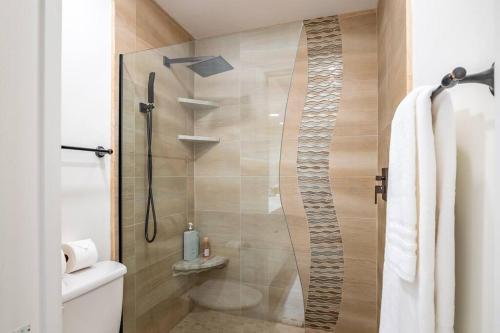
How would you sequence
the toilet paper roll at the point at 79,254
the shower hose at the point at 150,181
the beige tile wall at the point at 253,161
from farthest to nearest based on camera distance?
1. the shower hose at the point at 150,181
2. the beige tile wall at the point at 253,161
3. the toilet paper roll at the point at 79,254

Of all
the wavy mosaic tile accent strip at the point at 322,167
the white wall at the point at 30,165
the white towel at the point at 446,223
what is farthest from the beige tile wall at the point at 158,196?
the white towel at the point at 446,223

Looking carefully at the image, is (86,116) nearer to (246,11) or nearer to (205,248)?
(205,248)

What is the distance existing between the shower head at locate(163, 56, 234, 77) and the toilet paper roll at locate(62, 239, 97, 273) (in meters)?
0.99

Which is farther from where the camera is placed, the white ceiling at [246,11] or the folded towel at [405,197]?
the white ceiling at [246,11]

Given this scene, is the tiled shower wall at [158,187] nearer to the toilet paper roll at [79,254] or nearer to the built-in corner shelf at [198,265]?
the built-in corner shelf at [198,265]

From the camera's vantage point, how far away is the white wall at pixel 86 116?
1.14 metres

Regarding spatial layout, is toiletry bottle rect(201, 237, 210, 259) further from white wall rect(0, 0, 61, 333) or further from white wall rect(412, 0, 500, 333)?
white wall rect(412, 0, 500, 333)

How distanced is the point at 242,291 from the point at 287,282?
9.3 inches

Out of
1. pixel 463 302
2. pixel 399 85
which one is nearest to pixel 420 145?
pixel 463 302

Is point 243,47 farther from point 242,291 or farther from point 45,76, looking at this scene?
point 242,291

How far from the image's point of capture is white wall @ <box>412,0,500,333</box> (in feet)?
1.69

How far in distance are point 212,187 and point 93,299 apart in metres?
0.70

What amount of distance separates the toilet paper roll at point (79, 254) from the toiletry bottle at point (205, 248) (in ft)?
1.63

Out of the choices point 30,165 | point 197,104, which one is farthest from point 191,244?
point 30,165
